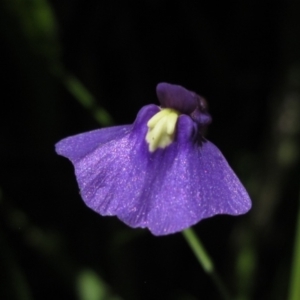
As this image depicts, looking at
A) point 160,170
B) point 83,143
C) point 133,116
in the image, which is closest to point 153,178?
point 160,170

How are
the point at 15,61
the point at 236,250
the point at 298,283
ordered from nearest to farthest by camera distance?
1. the point at 298,283
2. the point at 15,61
3. the point at 236,250

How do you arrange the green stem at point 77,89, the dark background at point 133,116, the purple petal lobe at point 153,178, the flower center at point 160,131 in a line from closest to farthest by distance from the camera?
the purple petal lobe at point 153,178 → the flower center at point 160,131 → the green stem at point 77,89 → the dark background at point 133,116

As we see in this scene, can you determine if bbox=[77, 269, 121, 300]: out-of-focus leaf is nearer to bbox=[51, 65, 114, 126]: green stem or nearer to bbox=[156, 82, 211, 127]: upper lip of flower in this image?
bbox=[51, 65, 114, 126]: green stem

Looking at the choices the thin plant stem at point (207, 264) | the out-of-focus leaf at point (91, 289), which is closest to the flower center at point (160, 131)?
the thin plant stem at point (207, 264)

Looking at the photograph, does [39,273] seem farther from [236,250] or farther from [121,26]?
[121,26]

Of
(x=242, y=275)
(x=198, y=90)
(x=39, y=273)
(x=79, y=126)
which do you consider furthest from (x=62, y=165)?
(x=242, y=275)

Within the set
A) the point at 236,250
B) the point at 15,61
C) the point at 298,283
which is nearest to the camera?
the point at 298,283

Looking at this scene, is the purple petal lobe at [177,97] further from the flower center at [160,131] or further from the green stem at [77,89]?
the green stem at [77,89]

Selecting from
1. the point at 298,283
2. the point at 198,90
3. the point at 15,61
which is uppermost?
the point at 15,61
